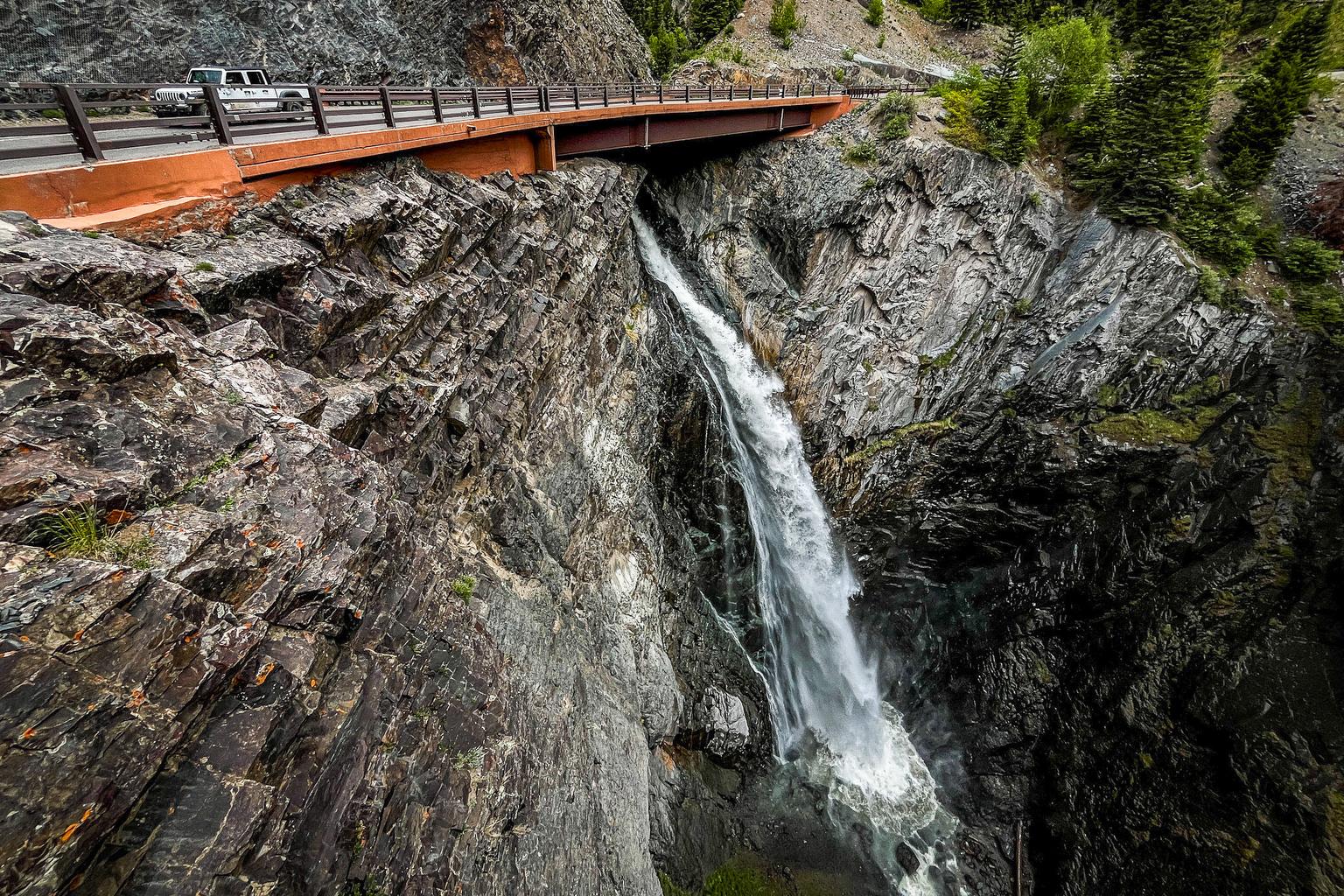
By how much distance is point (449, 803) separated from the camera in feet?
23.2

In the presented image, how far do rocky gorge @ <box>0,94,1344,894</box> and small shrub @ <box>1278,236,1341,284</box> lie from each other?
211cm

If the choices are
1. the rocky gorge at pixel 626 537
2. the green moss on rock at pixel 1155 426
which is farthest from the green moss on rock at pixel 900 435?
the green moss on rock at pixel 1155 426

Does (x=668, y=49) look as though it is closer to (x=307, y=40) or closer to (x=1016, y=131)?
(x=1016, y=131)

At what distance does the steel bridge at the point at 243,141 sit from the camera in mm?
6559

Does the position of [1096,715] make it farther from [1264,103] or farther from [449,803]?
[1264,103]

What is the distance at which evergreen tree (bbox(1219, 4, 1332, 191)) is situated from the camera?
23.4 metres

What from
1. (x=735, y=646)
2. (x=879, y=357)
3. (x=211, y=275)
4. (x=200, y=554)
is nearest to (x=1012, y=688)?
(x=735, y=646)

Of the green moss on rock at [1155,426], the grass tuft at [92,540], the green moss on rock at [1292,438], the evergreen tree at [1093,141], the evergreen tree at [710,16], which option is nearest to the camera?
the grass tuft at [92,540]

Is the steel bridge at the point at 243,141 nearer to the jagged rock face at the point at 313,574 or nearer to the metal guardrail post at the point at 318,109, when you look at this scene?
the metal guardrail post at the point at 318,109

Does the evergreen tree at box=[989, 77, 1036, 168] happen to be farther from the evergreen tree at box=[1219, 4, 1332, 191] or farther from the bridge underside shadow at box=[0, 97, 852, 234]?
the bridge underside shadow at box=[0, 97, 852, 234]

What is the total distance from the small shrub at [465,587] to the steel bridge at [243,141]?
6936mm

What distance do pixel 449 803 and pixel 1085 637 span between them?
75.4 feet

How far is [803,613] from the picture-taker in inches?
838

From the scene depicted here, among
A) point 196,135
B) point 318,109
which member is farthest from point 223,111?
point 318,109
